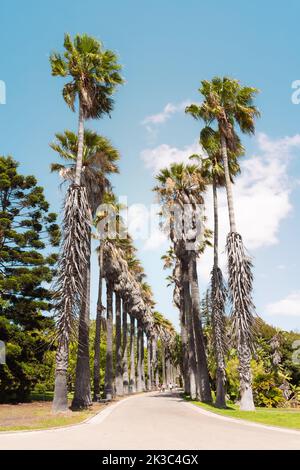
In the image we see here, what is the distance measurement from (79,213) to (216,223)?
30.6 feet

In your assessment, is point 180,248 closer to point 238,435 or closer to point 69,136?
point 69,136

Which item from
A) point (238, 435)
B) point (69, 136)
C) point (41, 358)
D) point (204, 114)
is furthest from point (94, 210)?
point (238, 435)

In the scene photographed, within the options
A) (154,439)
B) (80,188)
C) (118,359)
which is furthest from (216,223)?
(118,359)

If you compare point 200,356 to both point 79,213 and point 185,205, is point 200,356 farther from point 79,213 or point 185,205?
point 79,213

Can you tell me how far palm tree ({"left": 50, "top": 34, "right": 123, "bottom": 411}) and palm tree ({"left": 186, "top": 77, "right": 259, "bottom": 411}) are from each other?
543 centimetres

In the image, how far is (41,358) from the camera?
28.6m

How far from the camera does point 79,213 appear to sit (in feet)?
62.2

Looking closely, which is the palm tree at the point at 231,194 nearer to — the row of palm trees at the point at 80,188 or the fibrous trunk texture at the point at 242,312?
the fibrous trunk texture at the point at 242,312

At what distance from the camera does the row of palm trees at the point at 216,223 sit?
1903 centimetres

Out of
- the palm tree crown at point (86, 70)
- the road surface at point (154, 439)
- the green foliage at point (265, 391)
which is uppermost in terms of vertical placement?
the palm tree crown at point (86, 70)

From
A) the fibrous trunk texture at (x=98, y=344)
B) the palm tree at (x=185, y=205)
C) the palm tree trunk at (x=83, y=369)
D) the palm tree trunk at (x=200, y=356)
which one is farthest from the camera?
the fibrous trunk texture at (x=98, y=344)

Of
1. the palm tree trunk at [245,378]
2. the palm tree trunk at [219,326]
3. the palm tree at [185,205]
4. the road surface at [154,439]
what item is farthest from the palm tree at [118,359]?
the road surface at [154,439]

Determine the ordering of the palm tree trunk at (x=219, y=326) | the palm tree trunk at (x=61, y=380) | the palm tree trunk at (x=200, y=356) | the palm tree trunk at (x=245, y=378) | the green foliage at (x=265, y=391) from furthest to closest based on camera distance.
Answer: the green foliage at (x=265, y=391), the palm tree trunk at (x=200, y=356), the palm tree trunk at (x=219, y=326), the palm tree trunk at (x=245, y=378), the palm tree trunk at (x=61, y=380)
